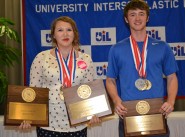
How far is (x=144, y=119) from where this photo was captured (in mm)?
2266

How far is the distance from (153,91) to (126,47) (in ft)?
1.28

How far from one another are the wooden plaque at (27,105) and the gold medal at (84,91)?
23 centimetres

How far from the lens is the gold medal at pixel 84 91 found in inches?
90.6

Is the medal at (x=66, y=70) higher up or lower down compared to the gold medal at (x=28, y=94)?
higher up

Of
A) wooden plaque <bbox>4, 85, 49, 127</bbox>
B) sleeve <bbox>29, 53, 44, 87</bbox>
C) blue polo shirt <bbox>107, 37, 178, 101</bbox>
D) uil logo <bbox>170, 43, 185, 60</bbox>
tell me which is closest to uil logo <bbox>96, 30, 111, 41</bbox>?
uil logo <bbox>170, 43, 185, 60</bbox>

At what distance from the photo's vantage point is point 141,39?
2.42 metres

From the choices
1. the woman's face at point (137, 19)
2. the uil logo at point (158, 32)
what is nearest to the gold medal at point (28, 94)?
the woman's face at point (137, 19)

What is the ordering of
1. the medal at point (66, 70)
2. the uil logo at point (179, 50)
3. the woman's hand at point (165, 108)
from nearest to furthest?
the woman's hand at point (165, 108) → the medal at point (66, 70) → the uil logo at point (179, 50)

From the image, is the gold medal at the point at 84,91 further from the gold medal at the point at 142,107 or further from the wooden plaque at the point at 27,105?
the gold medal at the point at 142,107

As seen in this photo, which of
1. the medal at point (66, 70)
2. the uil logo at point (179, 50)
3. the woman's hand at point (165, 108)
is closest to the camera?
the woman's hand at point (165, 108)

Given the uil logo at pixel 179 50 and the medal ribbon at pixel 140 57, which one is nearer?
the medal ribbon at pixel 140 57

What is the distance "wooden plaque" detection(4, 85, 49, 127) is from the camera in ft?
7.49

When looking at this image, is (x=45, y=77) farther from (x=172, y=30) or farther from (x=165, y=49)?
(x=172, y=30)

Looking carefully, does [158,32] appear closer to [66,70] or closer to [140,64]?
[140,64]
